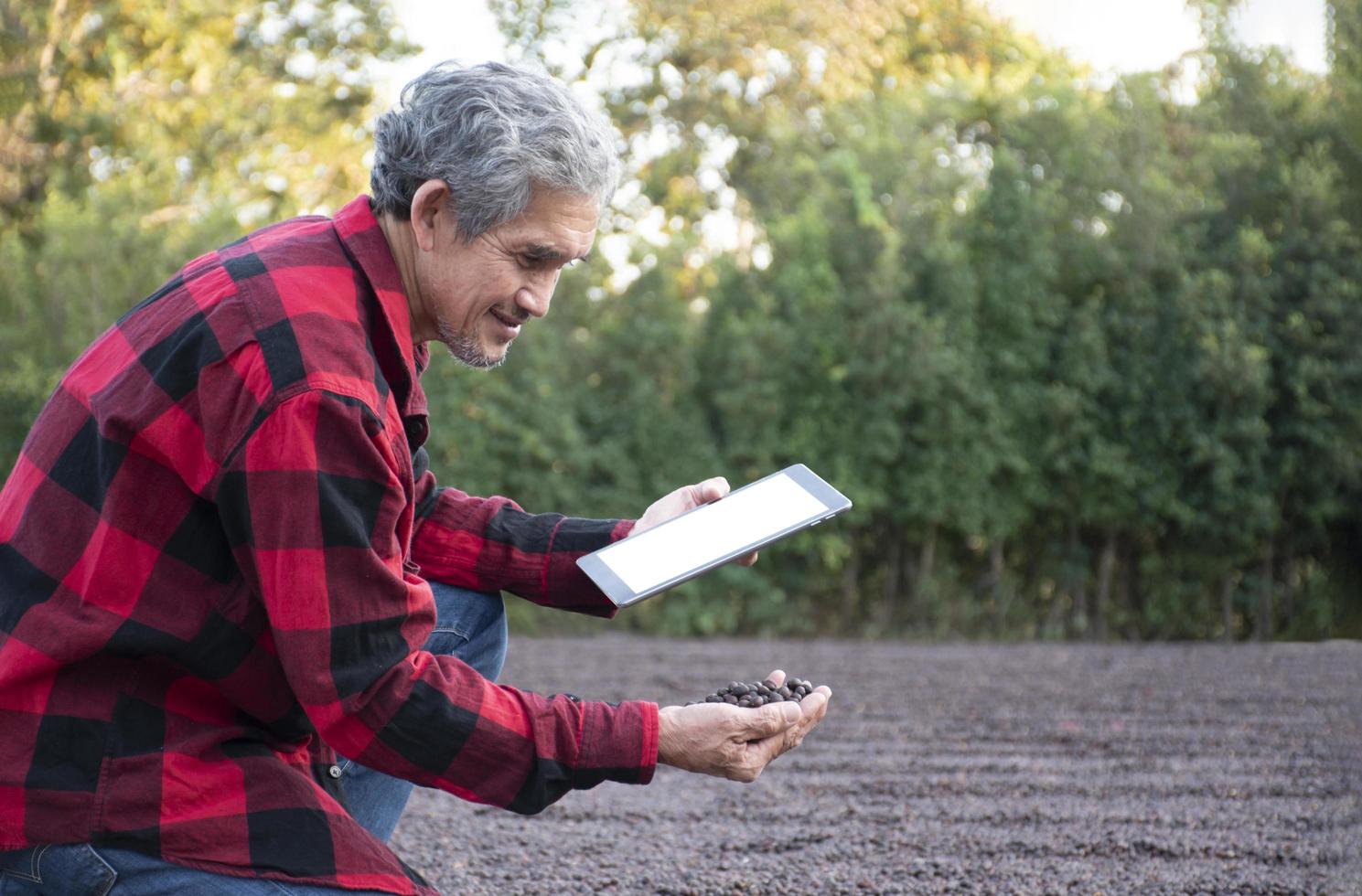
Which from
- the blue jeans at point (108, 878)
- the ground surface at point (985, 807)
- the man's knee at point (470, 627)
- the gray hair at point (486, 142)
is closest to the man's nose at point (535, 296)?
the gray hair at point (486, 142)

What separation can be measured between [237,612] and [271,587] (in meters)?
0.11

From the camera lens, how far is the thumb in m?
1.82

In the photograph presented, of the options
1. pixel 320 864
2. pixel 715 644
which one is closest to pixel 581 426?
pixel 715 644

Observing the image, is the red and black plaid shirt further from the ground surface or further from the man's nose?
the ground surface

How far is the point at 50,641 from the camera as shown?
165 cm

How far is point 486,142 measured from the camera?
1.76 m

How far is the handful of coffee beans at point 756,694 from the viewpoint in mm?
1880

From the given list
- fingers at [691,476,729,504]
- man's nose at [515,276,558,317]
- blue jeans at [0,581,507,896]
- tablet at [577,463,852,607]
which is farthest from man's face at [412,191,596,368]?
blue jeans at [0,581,507,896]

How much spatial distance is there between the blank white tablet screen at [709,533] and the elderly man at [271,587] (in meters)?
0.26

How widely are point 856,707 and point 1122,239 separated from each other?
18.9 ft

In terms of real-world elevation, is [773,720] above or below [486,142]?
below

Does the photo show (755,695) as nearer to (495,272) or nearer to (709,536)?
(709,536)

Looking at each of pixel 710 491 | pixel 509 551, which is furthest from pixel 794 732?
pixel 509 551

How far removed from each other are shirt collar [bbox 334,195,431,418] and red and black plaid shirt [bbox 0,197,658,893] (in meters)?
0.02
